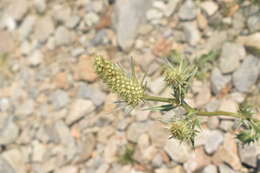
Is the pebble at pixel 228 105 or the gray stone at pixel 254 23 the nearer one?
the pebble at pixel 228 105

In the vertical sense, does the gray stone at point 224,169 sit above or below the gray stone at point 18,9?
below

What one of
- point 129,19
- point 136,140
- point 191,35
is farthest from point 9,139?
point 191,35

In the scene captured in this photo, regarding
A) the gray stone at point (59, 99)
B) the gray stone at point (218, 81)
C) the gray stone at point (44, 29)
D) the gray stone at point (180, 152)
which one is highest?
the gray stone at point (44, 29)

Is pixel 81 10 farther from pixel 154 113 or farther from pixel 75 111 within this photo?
pixel 154 113

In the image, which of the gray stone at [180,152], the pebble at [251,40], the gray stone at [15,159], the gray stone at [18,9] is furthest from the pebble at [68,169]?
the gray stone at [18,9]

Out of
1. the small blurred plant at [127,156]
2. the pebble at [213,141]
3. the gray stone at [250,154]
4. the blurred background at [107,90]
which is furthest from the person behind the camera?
the small blurred plant at [127,156]

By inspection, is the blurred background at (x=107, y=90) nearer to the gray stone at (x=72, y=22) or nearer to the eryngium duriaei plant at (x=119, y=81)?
the gray stone at (x=72, y=22)

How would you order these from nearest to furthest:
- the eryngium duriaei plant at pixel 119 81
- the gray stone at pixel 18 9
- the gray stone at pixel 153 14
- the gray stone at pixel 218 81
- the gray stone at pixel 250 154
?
1. the eryngium duriaei plant at pixel 119 81
2. the gray stone at pixel 250 154
3. the gray stone at pixel 218 81
4. the gray stone at pixel 153 14
5. the gray stone at pixel 18 9
